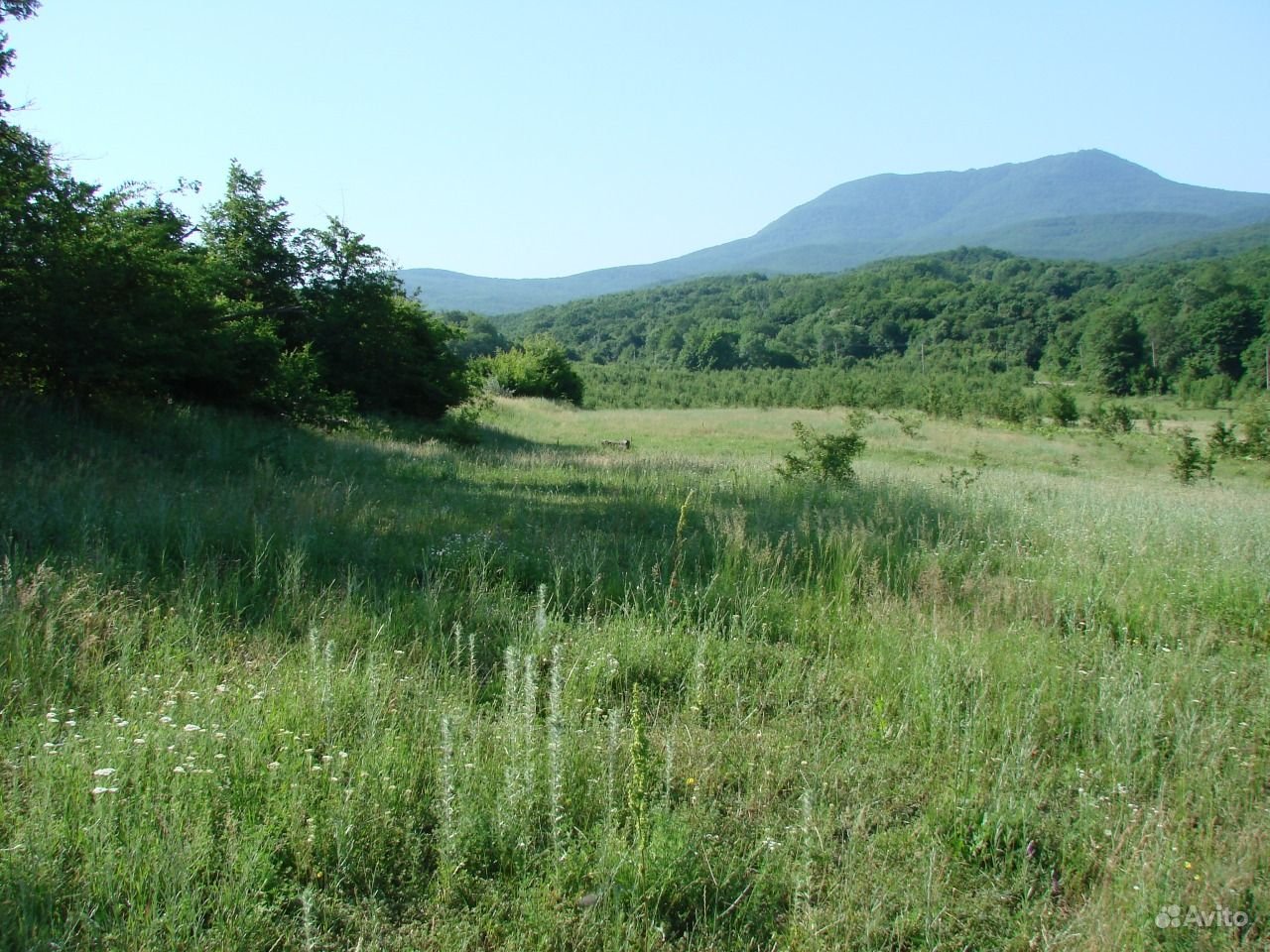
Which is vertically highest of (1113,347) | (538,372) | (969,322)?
(969,322)

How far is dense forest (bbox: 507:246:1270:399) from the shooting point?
240ft

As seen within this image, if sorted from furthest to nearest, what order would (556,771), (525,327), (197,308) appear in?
(525,327)
(197,308)
(556,771)

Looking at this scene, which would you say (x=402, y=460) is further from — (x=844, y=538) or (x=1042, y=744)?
(x=1042, y=744)

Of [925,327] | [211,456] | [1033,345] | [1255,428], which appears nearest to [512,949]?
[211,456]

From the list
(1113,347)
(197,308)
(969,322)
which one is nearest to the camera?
(197,308)

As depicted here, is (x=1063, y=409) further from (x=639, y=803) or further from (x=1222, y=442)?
(x=639, y=803)

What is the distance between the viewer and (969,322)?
101 metres

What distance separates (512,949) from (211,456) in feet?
31.7

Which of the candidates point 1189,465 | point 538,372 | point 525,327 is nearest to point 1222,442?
point 1189,465

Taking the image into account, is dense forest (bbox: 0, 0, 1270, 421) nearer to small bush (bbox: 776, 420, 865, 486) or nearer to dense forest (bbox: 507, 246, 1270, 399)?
dense forest (bbox: 507, 246, 1270, 399)
